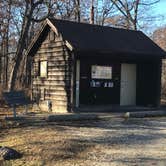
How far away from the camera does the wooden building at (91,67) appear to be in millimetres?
20250

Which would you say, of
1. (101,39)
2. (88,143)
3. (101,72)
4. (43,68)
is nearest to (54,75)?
(43,68)

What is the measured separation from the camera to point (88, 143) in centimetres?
1154

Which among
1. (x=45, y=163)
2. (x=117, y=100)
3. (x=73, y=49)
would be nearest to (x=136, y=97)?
(x=117, y=100)

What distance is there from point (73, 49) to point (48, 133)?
6.73 meters

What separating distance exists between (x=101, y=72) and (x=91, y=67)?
71cm

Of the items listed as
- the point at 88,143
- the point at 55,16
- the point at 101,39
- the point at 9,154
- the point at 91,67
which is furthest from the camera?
the point at 55,16

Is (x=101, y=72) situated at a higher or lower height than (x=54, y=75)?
higher

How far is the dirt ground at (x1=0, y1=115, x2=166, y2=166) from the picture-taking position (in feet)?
32.0

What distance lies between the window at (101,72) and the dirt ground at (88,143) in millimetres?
5505

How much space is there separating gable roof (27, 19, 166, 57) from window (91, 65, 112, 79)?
1.18 m

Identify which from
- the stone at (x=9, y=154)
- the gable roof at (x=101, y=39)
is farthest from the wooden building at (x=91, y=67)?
the stone at (x=9, y=154)

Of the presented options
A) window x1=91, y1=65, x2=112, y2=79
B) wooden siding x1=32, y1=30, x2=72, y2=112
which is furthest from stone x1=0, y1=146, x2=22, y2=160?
window x1=91, y1=65, x2=112, y2=79

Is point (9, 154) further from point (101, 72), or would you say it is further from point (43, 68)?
point (43, 68)

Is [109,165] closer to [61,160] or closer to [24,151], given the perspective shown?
[61,160]
